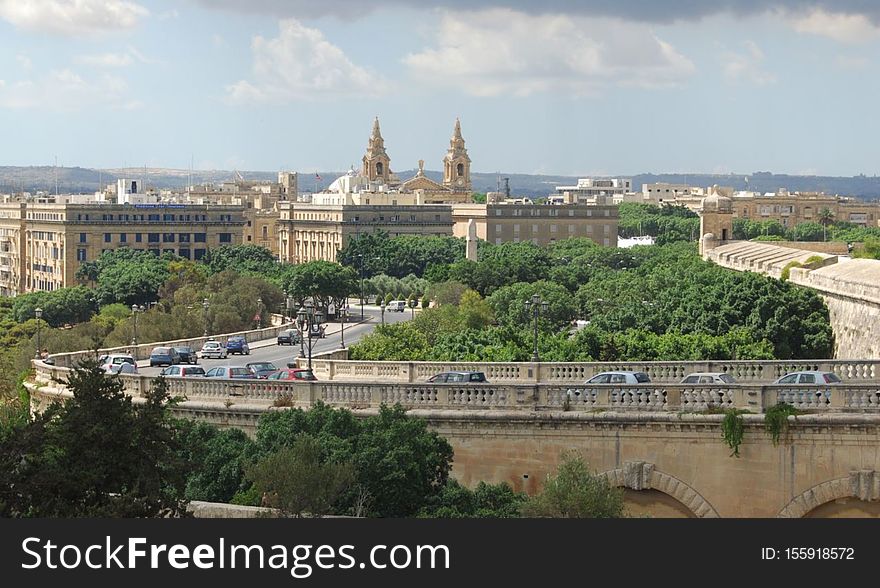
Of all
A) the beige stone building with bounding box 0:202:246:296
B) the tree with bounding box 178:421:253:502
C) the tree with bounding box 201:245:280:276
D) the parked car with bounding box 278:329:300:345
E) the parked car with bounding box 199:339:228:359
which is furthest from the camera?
the beige stone building with bounding box 0:202:246:296

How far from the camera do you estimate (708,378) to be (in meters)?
32.0

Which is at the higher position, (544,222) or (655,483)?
(655,483)

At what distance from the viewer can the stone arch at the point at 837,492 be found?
28.2m

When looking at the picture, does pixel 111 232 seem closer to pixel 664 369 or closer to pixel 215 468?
pixel 664 369

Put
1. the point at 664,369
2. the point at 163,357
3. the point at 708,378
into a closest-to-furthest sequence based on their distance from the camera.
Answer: the point at 708,378 → the point at 664,369 → the point at 163,357

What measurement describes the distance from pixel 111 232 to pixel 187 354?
125m

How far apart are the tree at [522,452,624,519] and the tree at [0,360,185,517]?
4.66m

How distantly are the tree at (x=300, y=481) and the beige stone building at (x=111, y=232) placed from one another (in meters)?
146

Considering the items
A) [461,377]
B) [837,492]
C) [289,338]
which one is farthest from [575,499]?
[289,338]

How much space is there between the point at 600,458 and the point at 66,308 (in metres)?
93.6

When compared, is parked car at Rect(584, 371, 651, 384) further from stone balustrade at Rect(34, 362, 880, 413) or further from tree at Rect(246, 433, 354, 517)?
tree at Rect(246, 433, 354, 517)

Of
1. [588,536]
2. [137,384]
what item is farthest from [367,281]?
[588,536]

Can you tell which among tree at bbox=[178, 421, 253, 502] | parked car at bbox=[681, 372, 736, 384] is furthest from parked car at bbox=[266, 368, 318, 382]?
parked car at bbox=[681, 372, 736, 384]

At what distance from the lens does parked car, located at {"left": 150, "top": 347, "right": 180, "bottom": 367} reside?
48.1 m
